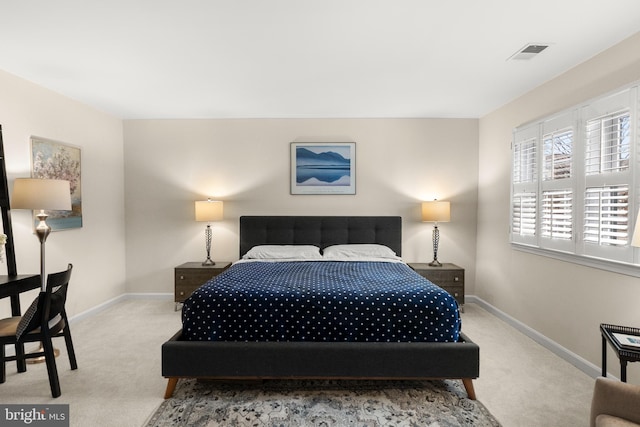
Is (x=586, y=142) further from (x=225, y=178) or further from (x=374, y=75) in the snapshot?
(x=225, y=178)

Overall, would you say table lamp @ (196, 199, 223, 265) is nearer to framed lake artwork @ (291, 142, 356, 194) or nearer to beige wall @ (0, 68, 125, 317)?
framed lake artwork @ (291, 142, 356, 194)

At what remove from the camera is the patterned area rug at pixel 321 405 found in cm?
207

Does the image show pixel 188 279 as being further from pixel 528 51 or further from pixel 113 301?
pixel 528 51

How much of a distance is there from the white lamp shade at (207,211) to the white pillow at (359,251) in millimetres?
1442

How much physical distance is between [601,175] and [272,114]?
3.43m

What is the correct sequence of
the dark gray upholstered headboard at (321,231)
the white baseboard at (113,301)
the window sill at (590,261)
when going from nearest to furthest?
the window sill at (590,261) → the white baseboard at (113,301) → the dark gray upholstered headboard at (321,231)

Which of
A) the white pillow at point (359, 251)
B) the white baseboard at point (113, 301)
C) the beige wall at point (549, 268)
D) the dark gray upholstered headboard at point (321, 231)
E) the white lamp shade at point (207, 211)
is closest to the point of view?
the beige wall at point (549, 268)

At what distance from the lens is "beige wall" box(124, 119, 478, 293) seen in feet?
15.1

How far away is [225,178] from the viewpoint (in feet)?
15.2

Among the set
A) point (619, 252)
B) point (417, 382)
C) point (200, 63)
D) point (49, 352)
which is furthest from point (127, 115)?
point (619, 252)

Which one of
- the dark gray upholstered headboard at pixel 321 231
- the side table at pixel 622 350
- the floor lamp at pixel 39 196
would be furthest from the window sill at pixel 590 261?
the floor lamp at pixel 39 196

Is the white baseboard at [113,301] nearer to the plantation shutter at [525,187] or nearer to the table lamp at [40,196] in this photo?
the table lamp at [40,196]

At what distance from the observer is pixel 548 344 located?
10.3 feet

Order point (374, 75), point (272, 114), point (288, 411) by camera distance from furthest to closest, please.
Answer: point (272, 114)
point (374, 75)
point (288, 411)
